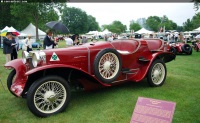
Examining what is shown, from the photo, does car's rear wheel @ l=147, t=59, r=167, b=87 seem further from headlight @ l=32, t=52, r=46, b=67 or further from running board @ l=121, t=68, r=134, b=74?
headlight @ l=32, t=52, r=46, b=67

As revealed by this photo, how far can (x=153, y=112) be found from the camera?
2994 millimetres

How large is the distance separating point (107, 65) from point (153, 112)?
207 centimetres

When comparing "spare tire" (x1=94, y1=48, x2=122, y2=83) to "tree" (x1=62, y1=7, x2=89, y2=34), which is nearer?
"spare tire" (x1=94, y1=48, x2=122, y2=83)

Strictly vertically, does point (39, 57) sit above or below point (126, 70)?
→ above

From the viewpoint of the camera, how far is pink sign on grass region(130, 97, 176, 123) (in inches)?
115

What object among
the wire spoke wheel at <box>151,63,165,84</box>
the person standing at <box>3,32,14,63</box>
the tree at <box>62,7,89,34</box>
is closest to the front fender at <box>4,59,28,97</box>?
the wire spoke wheel at <box>151,63,165,84</box>

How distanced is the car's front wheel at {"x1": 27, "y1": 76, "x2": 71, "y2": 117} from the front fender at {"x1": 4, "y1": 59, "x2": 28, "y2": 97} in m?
0.48

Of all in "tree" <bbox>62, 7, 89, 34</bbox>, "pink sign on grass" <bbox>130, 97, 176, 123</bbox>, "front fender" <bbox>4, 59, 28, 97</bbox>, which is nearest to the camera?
"pink sign on grass" <bbox>130, 97, 176, 123</bbox>

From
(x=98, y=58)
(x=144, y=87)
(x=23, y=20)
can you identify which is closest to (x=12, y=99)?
(x=98, y=58)

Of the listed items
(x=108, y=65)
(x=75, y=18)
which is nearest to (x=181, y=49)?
(x=108, y=65)

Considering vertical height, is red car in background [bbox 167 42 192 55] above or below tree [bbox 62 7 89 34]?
below

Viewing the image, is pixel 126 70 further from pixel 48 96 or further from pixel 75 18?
pixel 75 18

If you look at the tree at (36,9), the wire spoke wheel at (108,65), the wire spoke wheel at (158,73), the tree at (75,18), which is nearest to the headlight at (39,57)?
the wire spoke wheel at (108,65)

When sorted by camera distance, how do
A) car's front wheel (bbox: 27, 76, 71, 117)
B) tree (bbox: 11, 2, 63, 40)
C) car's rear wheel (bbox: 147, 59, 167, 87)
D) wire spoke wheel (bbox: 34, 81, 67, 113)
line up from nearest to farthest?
car's front wheel (bbox: 27, 76, 71, 117), wire spoke wheel (bbox: 34, 81, 67, 113), car's rear wheel (bbox: 147, 59, 167, 87), tree (bbox: 11, 2, 63, 40)
